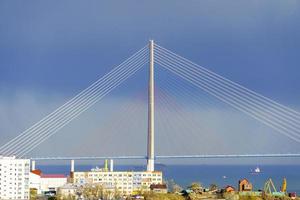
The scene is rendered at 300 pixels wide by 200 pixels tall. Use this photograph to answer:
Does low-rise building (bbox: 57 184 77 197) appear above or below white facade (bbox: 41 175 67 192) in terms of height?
below

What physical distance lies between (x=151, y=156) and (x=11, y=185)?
15.7ft

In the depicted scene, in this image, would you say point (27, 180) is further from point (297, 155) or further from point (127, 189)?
point (297, 155)

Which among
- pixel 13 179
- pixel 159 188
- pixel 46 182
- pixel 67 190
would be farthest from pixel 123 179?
pixel 13 179

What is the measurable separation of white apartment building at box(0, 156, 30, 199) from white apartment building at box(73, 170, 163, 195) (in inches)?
133

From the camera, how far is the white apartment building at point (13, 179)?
62.5 feet

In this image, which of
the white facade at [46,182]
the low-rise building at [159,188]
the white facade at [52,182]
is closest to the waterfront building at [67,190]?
the white facade at [46,182]

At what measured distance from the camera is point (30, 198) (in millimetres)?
19375

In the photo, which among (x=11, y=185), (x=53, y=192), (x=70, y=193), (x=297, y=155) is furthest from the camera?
(x=297, y=155)

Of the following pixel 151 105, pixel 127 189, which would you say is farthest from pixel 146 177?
pixel 151 105

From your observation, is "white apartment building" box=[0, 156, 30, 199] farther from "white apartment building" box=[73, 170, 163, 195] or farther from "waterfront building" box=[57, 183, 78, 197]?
"white apartment building" box=[73, 170, 163, 195]

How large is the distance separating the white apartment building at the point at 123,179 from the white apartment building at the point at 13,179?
133 inches

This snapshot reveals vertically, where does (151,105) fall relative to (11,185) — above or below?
above

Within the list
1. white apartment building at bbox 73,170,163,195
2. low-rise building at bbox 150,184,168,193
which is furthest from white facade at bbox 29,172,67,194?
low-rise building at bbox 150,184,168,193

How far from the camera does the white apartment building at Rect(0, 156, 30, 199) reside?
1905cm
